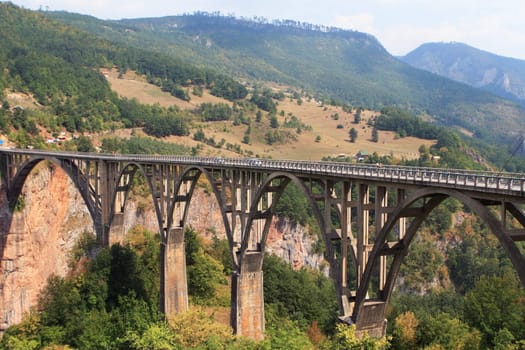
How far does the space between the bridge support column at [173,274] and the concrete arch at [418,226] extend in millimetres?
24223

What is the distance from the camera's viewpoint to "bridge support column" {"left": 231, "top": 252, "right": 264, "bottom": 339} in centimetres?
4300

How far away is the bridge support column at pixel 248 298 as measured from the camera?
1693 inches

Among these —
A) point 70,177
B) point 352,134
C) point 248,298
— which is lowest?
point 248,298

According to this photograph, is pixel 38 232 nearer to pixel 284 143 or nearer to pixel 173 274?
pixel 173 274

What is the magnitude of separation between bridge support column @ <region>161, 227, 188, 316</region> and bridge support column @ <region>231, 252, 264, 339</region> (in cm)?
→ 963

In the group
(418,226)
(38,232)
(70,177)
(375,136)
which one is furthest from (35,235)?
(375,136)

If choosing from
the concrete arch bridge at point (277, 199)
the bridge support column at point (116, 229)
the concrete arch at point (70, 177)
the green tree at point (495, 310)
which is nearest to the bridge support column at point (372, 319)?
the concrete arch bridge at point (277, 199)

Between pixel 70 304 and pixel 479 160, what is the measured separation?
141812mm

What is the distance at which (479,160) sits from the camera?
165 meters

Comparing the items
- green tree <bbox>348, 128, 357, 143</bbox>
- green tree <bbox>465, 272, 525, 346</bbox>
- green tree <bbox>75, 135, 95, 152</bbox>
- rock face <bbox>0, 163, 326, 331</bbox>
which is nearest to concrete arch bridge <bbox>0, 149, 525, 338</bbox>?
rock face <bbox>0, 163, 326, 331</bbox>

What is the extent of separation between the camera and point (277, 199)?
1569 inches

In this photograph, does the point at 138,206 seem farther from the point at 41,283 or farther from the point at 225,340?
the point at 225,340

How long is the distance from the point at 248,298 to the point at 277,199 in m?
9.36

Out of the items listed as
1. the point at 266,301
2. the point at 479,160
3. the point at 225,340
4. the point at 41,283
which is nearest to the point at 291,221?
the point at 266,301
